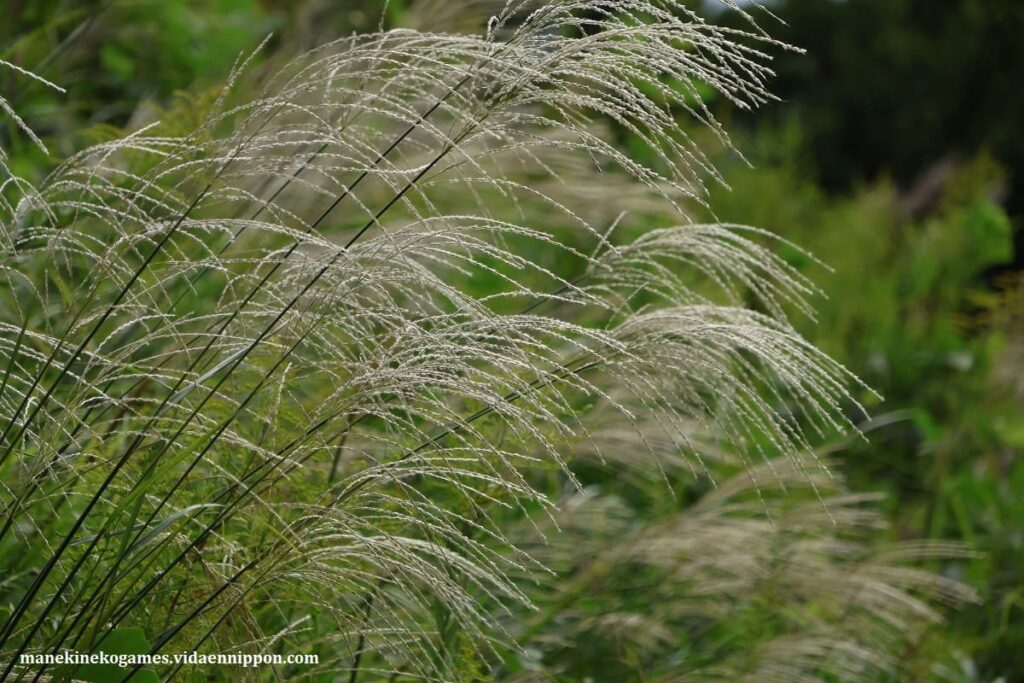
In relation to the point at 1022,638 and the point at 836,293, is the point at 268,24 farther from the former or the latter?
the point at 1022,638

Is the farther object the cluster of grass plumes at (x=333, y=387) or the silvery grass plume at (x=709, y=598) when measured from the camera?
the silvery grass plume at (x=709, y=598)

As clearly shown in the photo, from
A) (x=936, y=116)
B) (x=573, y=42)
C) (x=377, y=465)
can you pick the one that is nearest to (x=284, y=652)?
(x=377, y=465)

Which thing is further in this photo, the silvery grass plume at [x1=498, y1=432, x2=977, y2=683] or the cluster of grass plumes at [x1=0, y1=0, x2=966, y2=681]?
the silvery grass plume at [x1=498, y1=432, x2=977, y2=683]

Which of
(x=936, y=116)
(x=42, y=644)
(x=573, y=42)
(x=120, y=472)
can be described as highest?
(x=573, y=42)

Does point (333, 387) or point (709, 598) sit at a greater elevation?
point (333, 387)

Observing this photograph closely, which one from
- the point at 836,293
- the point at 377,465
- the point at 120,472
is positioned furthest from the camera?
the point at 836,293

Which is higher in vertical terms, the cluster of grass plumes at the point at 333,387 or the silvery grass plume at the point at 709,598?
the cluster of grass plumes at the point at 333,387

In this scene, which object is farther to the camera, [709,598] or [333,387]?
[709,598]

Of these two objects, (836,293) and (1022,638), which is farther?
(836,293)

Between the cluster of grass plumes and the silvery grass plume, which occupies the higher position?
the cluster of grass plumes

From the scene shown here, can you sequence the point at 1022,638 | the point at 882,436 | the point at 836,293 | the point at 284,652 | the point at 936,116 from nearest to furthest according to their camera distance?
the point at 284,652 → the point at 1022,638 → the point at 882,436 → the point at 836,293 → the point at 936,116

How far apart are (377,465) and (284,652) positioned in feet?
1.51

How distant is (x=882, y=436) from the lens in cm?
477

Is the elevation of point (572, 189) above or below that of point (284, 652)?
above
